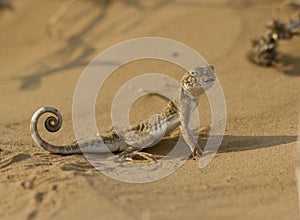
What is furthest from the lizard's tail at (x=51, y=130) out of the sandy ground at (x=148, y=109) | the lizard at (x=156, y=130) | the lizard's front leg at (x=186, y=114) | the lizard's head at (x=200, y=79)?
the lizard's head at (x=200, y=79)

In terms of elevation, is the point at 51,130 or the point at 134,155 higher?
the point at 51,130

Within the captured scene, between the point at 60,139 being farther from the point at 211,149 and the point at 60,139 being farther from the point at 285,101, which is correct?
the point at 285,101

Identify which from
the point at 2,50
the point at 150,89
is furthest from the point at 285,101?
the point at 2,50

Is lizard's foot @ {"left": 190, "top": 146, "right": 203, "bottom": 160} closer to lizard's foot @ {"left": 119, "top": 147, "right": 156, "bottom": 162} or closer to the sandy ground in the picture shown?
the sandy ground

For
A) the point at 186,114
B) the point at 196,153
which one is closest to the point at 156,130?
the point at 186,114

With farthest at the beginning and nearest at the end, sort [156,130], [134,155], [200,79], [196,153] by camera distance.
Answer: [156,130], [134,155], [200,79], [196,153]

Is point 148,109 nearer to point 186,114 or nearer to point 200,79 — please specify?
point 186,114

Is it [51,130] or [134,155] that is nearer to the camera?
[51,130]
